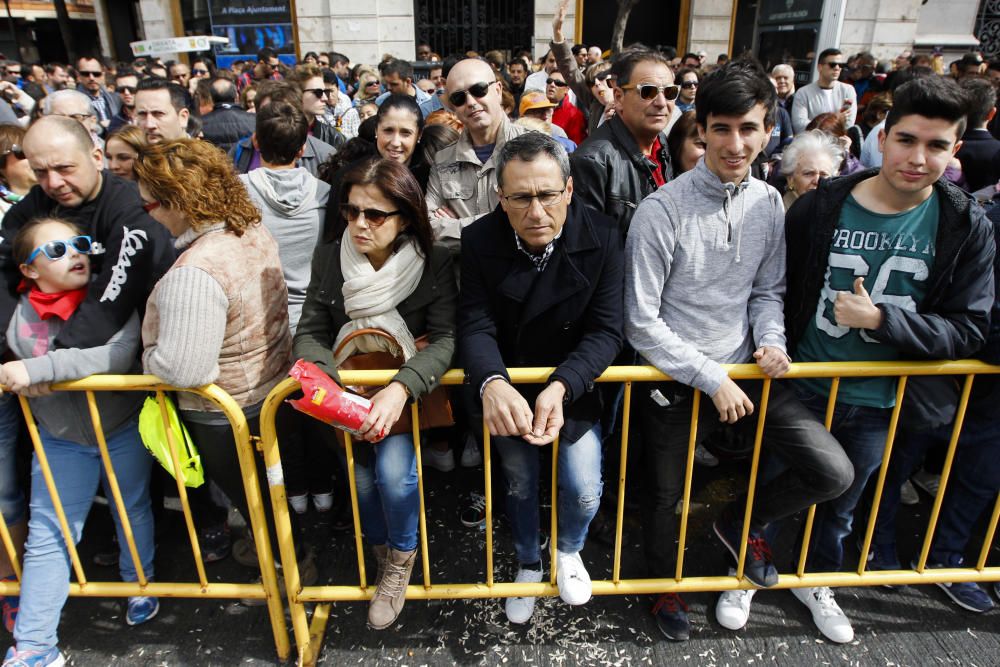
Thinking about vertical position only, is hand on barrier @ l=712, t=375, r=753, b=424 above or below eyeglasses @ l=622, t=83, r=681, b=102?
below

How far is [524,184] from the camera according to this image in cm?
236

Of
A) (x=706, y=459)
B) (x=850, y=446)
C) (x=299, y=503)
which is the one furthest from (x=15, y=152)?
(x=850, y=446)

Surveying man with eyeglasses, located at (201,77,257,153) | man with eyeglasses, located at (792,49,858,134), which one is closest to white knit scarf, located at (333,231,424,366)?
man with eyeglasses, located at (201,77,257,153)

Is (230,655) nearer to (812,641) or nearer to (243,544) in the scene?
(243,544)

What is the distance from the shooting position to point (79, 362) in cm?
242

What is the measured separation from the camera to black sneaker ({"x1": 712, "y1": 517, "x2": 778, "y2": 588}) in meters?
2.74

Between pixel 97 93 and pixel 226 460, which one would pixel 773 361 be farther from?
pixel 97 93

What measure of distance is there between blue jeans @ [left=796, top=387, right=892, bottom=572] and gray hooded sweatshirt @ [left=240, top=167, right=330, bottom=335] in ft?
8.40

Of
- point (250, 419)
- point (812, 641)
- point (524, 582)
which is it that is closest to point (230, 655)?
point (250, 419)

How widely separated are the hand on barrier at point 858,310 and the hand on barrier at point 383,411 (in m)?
1.67

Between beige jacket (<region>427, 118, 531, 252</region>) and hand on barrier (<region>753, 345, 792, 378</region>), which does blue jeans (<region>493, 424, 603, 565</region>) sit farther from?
beige jacket (<region>427, 118, 531, 252</region>)

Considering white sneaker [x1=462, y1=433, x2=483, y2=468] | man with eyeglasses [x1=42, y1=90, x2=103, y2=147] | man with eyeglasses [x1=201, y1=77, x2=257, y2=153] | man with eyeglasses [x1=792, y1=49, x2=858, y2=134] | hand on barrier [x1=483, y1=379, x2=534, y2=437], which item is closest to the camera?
hand on barrier [x1=483, y1=379, x2=534, y2=437]

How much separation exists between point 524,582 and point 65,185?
8.64ft

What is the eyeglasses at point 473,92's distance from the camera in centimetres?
336
